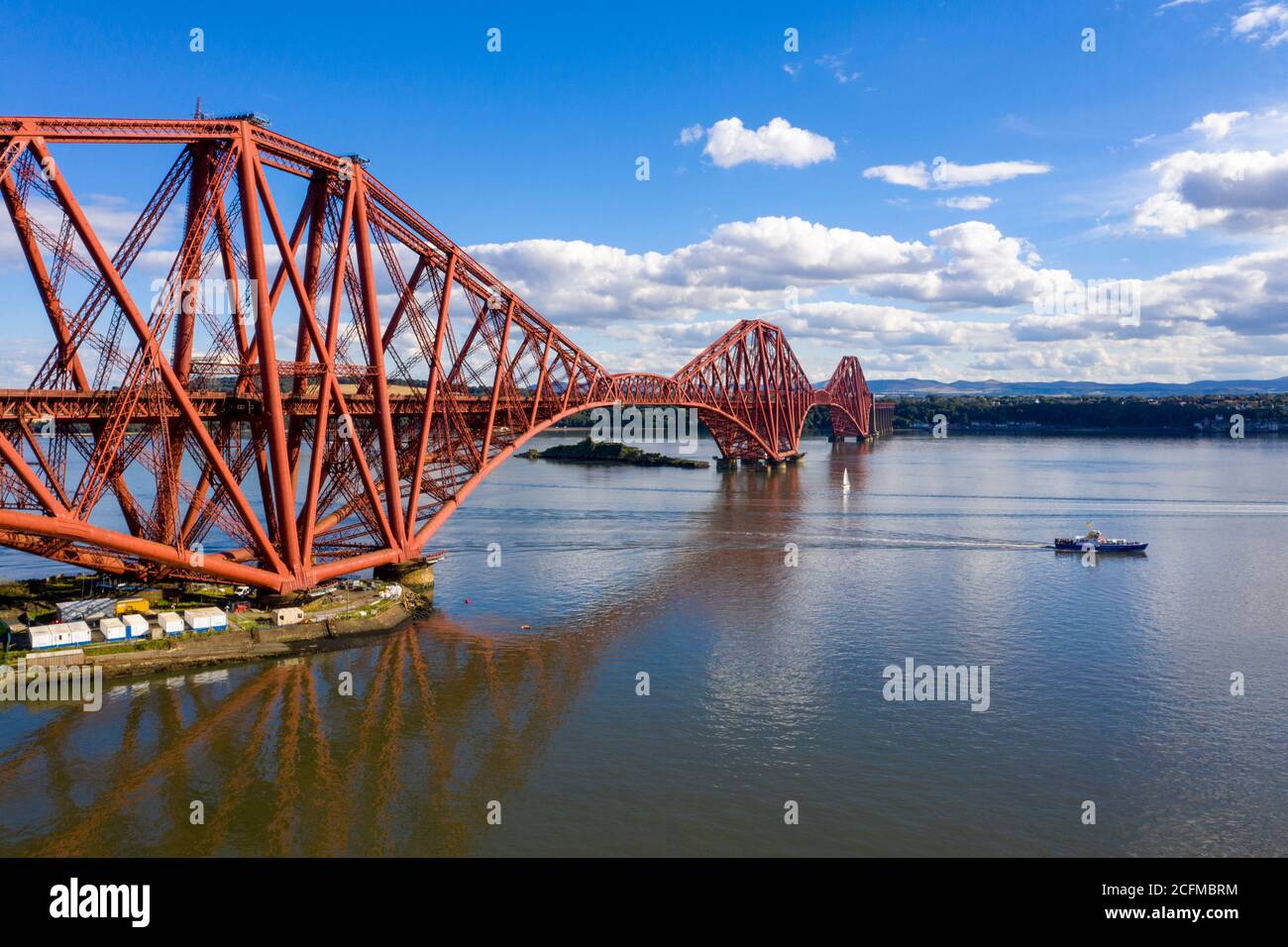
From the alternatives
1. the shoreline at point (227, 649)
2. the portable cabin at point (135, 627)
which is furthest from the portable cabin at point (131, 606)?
the shoreline at point (227, 649)

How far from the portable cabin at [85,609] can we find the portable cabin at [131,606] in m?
0.29

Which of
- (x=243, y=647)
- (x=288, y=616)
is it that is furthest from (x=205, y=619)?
(x=288, y=616)

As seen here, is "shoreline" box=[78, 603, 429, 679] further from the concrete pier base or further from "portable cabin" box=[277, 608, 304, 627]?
the concrete pier base

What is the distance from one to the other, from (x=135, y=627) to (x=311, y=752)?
44.0ft

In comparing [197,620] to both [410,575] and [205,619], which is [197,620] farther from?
[410,575]

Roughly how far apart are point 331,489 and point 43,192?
2123cm

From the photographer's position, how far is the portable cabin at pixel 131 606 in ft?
132

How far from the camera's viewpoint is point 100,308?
117ft

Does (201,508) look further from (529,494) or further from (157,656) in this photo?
(529,494)

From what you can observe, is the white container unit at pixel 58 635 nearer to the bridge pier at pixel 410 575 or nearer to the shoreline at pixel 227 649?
the shoreline at pixel 227 649

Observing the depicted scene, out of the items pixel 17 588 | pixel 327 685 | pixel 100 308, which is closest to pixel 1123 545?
pixel 327 685

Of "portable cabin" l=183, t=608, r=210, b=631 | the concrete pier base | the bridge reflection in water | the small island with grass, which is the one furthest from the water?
the small island with grass
